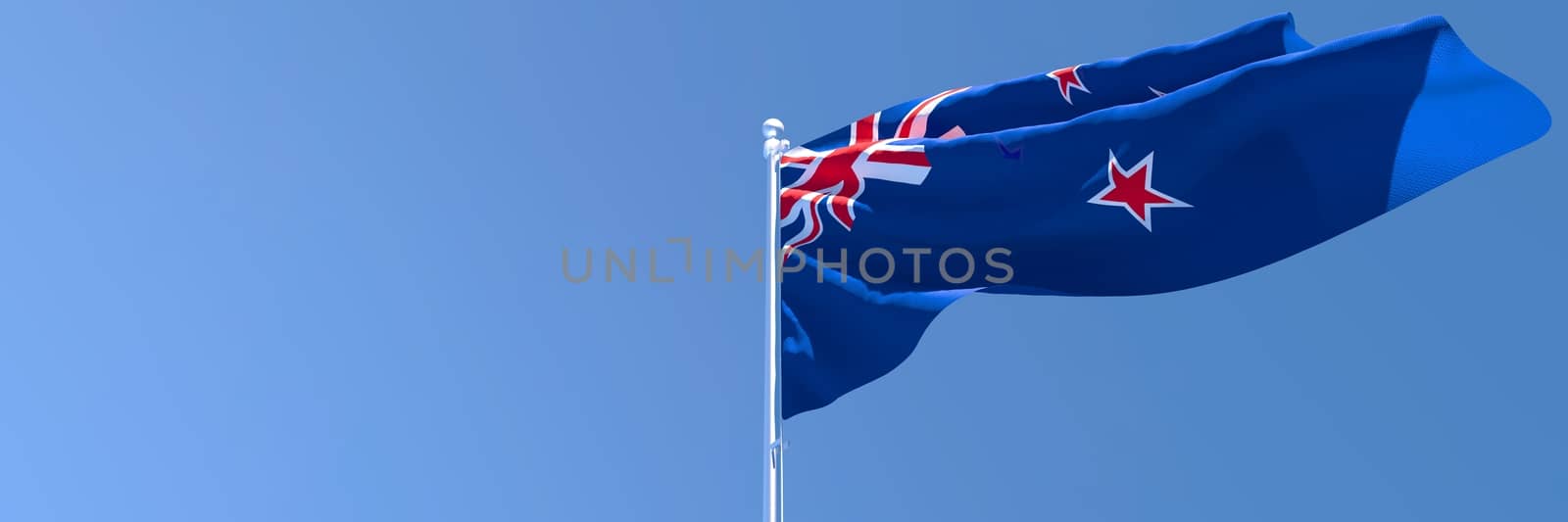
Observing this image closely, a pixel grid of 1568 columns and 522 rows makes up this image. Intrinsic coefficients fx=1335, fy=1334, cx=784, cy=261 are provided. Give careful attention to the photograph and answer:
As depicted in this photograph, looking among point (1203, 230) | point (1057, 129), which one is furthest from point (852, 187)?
point (1203, 230)

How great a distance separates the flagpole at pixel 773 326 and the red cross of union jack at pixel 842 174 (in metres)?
0.34

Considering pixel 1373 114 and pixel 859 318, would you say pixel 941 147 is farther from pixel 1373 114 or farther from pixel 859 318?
pixel 1373 114

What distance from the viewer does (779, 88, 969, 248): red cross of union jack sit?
10.3 m

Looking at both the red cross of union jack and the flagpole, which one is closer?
the flagpole

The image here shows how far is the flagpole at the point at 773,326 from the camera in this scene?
8.88 m

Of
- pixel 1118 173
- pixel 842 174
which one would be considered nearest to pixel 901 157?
pixel 842 174

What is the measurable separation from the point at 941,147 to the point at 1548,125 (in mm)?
4002

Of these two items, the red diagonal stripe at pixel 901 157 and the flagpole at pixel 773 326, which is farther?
the red diagonal stripe at pixel 901 157

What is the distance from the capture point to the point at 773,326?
30.7 ft

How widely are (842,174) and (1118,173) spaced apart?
2111mm

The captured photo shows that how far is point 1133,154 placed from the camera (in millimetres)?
9523

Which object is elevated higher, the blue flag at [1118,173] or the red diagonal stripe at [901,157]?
the red diagonal stripe at [901,157]

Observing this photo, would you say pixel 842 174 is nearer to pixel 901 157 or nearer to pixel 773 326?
pixel 901 157

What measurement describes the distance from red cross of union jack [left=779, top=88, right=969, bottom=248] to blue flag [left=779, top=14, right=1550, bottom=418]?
0.02 metres
